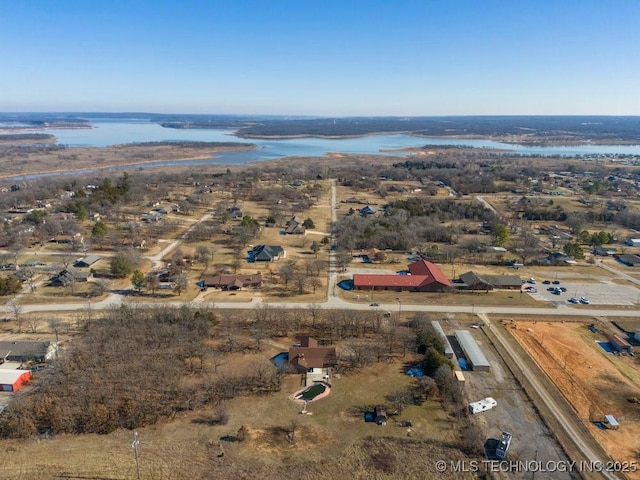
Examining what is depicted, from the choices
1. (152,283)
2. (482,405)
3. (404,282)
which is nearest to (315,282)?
(404,282)

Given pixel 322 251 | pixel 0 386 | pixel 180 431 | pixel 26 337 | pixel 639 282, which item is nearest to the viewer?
pixel 180 431

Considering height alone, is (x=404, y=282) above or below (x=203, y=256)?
below

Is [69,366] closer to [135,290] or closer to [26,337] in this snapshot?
[26,337]

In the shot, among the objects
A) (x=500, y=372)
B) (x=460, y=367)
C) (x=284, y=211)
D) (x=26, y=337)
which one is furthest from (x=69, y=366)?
(x=284, y=211)

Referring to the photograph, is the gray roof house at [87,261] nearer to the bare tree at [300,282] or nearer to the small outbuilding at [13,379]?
the small outbuilding at [13,379]

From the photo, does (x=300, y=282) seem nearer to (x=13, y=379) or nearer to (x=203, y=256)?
(x=203, y=256)

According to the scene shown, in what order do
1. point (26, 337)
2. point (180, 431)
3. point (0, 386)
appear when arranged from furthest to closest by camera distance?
point (26, 337), point (0, 386), point (180, 431)
